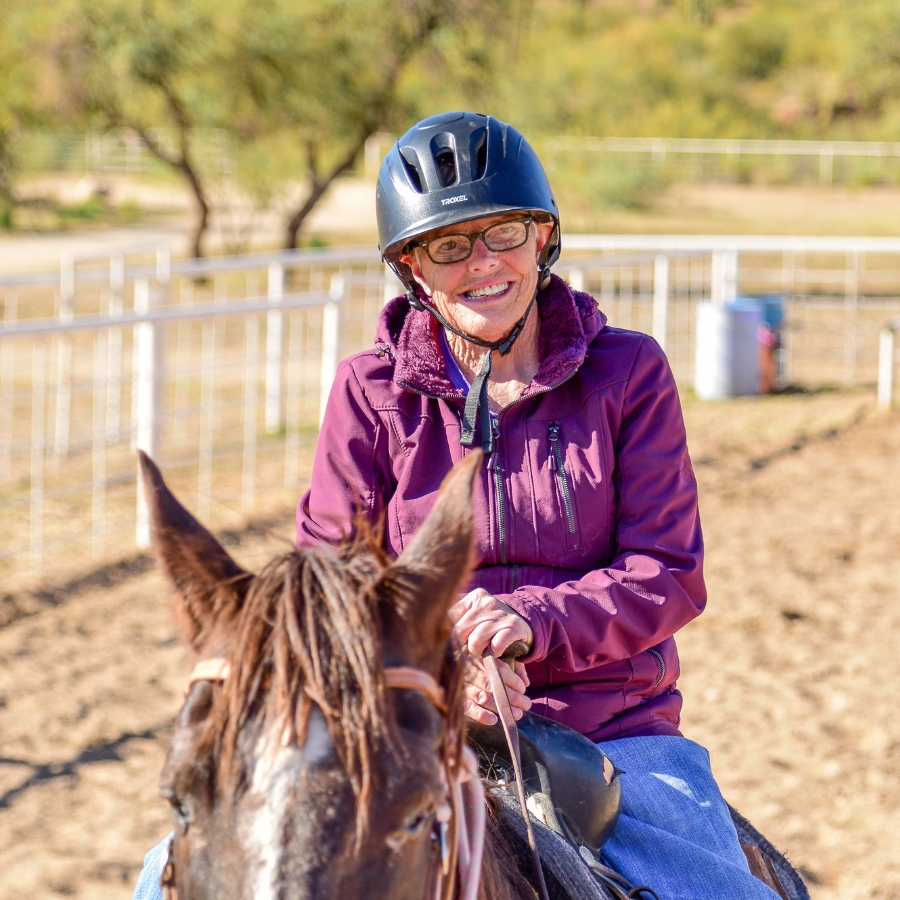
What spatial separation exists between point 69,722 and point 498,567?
355cm

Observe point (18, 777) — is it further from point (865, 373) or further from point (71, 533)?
point (865, 373)

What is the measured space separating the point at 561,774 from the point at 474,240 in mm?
1130

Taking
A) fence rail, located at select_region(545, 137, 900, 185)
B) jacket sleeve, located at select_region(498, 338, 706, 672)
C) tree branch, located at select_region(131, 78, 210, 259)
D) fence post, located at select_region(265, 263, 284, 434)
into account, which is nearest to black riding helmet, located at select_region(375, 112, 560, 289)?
jacket sleeve, located at select_region(498, 338, 706, 672)

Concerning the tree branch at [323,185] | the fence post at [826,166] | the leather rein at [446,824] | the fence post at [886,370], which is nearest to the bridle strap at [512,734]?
the leather rein at [446,824]

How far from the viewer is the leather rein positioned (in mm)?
1459

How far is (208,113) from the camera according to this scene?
1994cm

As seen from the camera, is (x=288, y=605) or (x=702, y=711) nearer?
(x=288, y=605)

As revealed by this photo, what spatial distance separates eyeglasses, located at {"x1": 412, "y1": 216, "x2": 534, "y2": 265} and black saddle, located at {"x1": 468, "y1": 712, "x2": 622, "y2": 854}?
0.99 m

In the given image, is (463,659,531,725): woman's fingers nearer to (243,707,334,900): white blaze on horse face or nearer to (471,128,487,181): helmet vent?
(243,707,334,900): white blaze on horse face

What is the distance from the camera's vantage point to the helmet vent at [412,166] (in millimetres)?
2579

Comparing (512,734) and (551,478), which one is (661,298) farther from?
(512,734)

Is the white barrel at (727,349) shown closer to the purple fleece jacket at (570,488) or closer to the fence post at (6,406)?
the fence post at (6,406)

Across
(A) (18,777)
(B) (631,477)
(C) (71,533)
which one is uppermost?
(B) (631,477)

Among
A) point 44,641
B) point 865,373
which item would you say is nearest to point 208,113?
point 865,373
